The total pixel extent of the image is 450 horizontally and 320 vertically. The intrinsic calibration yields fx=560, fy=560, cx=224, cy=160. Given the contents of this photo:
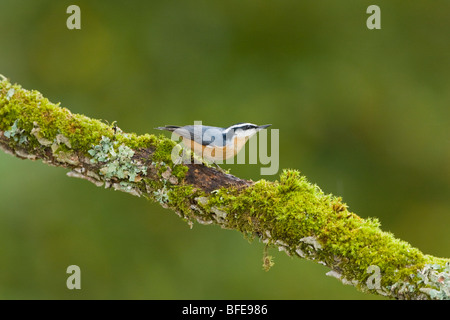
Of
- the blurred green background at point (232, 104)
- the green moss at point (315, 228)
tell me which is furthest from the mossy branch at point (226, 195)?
the blurred green background at point (232, 104)

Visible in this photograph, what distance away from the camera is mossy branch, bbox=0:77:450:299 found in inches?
88.0

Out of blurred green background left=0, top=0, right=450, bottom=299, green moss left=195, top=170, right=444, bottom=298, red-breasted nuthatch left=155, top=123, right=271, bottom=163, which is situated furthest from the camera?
blurred green background left=0, top=0, right=450, bottom=299

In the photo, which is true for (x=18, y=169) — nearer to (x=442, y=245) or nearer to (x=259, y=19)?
(x=259, y=19)

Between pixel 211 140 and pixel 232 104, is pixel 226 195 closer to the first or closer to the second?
pixel 211 140

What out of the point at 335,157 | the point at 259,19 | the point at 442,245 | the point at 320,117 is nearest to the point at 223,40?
the point at 259,19

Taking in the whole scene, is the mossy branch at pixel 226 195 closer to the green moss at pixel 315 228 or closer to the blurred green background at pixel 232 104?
the green moss at pixel 315 228

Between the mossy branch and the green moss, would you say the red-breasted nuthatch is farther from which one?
the green moss

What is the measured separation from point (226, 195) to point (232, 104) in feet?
8.93

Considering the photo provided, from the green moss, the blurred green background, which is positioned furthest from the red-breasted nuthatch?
the blurred green background

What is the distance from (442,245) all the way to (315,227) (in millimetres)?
3204

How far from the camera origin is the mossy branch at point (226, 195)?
7.34 ft

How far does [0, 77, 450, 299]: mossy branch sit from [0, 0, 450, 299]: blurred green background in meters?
2.40

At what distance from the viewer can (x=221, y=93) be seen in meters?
5.21

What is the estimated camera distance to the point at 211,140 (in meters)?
2.83
